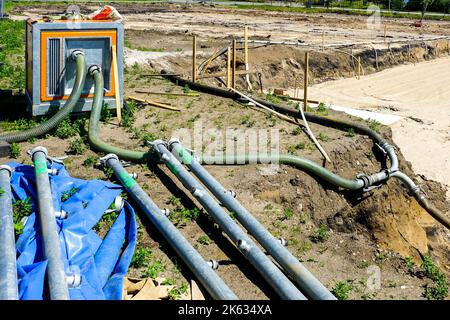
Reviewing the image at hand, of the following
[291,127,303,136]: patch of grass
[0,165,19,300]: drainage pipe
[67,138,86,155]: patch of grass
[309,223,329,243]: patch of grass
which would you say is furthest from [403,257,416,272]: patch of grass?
[67,138,86,155]: patch of grass

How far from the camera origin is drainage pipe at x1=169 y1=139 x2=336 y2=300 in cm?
623

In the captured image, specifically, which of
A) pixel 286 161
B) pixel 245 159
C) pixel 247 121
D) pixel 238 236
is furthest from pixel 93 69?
pixel 238 236

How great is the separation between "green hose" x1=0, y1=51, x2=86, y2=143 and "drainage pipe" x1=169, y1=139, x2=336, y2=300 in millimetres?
2376

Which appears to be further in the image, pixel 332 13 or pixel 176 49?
pixel 332 13

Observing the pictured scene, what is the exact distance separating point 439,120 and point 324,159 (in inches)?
368

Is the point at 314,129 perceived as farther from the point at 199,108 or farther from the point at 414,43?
the point at 414,43

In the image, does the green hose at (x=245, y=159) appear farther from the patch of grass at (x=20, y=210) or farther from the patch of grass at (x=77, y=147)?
the patch of grass at (x=20, y=210)

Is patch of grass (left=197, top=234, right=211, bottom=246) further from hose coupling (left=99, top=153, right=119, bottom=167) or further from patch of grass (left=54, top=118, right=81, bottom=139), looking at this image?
patch of grass (left=54, top=118, right=81, bottom=139)

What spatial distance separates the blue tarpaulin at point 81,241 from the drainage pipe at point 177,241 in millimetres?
200

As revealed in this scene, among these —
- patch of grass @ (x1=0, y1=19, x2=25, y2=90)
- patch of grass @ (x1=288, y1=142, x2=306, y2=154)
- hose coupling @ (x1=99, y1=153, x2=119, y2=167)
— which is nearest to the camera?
hose coupling @ (x1=99, y1=153, x2=119, y2=167)

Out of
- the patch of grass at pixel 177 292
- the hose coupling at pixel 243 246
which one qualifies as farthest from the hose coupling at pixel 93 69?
the patch of grass at pixel 177 292

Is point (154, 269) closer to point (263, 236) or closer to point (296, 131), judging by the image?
point (263, 236)
